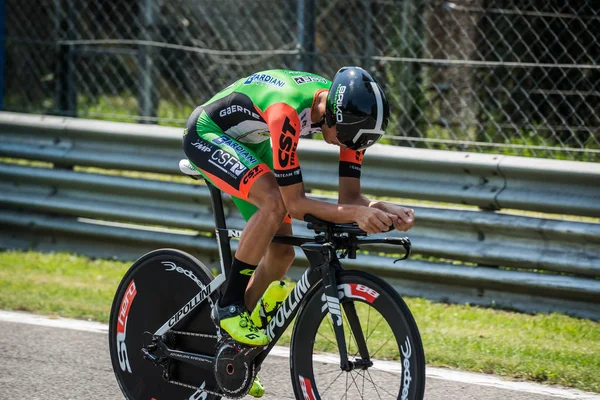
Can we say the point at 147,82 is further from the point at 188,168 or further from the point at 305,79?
the point at 305,79

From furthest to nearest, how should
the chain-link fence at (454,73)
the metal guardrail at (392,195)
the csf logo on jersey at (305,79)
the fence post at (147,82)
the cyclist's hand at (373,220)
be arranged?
the fence post at (147,82)
the chain-link fence at (454,73)
the metal guardrail at (392,195)
the csf logo on jersey at (305,79)
the cyclist's hand at (373,220)

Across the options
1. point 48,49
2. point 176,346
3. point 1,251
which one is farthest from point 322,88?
point 48,49

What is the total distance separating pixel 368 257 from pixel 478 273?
2.80 ft

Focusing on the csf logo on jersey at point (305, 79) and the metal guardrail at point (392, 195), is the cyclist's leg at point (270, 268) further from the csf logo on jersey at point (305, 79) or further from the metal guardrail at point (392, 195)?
the metal guardrail at point (392, 195)

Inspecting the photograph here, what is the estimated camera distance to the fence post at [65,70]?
917 centimetres

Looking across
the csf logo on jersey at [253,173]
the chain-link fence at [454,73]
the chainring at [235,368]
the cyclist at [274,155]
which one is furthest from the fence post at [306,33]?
the chainring at [235,368]

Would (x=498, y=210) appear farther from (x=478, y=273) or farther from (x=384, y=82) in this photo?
(x=384, y=82)

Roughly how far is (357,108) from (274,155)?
0.41 metres

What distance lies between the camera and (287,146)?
4102mm

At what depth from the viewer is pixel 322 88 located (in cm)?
445

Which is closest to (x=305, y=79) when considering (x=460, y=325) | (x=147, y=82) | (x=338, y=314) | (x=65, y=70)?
(x=338, y=314)

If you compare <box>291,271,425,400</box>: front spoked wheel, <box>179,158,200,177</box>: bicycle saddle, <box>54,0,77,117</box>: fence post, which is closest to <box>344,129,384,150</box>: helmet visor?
<box>291,271,425,400</box>: front spoked wheel

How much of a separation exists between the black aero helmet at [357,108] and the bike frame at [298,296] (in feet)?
1.54

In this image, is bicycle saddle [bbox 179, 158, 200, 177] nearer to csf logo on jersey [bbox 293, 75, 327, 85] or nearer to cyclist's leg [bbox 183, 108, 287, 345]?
cyclist's leg [bbox 183, 108, 287, 345]
